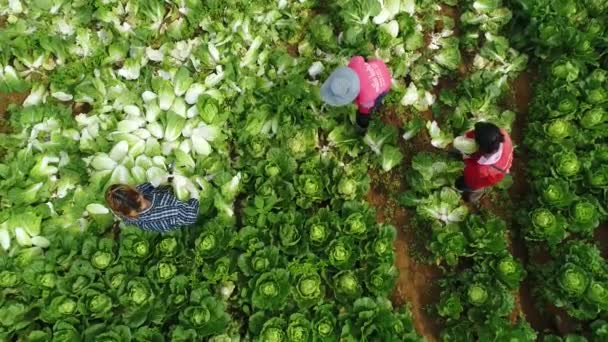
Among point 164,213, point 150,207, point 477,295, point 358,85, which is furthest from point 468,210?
point 150,207

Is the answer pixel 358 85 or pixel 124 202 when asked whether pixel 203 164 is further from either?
pixel 358 85

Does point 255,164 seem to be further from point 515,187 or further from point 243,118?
point 515,187

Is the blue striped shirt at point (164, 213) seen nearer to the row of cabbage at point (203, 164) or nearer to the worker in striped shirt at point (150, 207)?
the worker in striped shirt at point (150, 207)

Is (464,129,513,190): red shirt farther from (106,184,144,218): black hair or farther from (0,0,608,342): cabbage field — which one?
(106,184,144,218): black hair

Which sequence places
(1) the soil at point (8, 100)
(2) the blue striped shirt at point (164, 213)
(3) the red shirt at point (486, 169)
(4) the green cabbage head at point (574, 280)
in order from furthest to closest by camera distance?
1. (1) the soil at point (8, 100)
2. (4) the green cabbage head at point (574, 280)
3. (3) the red shirt at point (486, 169)
4. (2) the blue striped shirt at point (164, 213)

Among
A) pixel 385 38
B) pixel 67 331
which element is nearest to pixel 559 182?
pixel 385 38

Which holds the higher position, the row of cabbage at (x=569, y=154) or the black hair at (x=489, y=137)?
the black hair at (x=489, y=137)

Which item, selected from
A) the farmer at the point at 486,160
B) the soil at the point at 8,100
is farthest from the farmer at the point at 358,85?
the soil at the point at 8,100

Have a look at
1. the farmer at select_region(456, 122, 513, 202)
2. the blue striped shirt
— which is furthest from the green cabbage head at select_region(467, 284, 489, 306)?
the blue striped shirt
